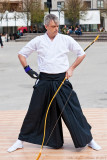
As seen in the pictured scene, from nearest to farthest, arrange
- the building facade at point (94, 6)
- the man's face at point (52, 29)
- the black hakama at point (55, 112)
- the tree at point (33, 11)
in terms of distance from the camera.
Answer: the man's face at point (52, 29) → the black hakama at point (55, 112) → the tree at point (33, 11) → the building facade at point (94, 6)

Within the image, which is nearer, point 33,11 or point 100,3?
point 33,11

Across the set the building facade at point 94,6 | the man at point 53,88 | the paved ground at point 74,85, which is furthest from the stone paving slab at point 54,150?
the building facade at point 94,6

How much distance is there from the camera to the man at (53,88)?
16.1 feet

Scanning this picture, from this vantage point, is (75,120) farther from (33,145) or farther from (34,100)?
(33,145)

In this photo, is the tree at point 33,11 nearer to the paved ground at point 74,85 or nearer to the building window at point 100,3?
the building window at point 100,3

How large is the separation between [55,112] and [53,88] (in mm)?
275

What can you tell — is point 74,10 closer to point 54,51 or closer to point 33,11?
point 33,11

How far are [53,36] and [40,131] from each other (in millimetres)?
1113

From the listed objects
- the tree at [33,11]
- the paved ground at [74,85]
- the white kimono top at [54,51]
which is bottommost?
the paved ground at [74,85]

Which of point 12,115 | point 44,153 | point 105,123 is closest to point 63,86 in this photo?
point 44,153

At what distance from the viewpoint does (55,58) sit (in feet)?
16.1

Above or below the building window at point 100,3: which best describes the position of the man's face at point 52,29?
below

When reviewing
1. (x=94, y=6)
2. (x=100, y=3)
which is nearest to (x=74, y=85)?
(x=94, y=6)

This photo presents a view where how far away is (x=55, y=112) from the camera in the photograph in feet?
16.6
